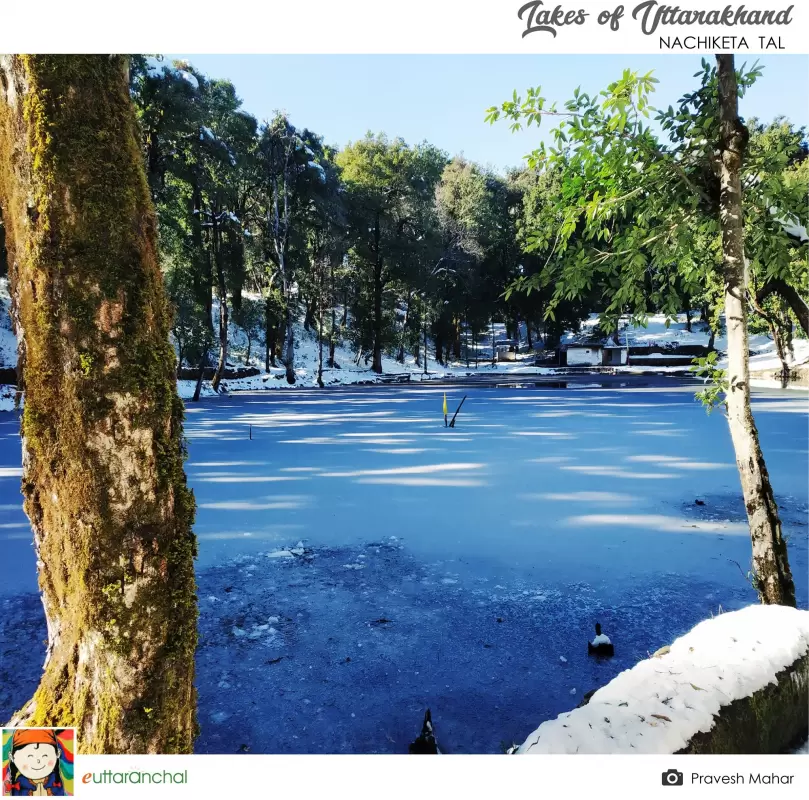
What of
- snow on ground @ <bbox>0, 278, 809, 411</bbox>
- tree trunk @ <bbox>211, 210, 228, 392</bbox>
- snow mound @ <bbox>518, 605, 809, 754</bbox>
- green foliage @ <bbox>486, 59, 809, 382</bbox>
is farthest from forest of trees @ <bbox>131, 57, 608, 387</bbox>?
snow mound @ <bbox>518, 605, 809, 754</bbox>

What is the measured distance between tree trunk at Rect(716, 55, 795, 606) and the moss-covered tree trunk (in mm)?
3168

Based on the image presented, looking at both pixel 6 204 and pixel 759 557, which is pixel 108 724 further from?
pixel 759 557

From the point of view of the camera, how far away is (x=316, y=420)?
15.7 m

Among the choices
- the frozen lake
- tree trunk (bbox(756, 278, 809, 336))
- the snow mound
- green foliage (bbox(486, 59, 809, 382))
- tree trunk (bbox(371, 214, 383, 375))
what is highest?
tree trunk (bbox(371, 214, 383, 375))

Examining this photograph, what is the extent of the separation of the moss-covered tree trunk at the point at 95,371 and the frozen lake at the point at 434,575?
147 cm

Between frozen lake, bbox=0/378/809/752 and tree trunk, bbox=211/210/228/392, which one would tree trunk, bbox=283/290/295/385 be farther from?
frozen lake, bbox=0/378/809/752

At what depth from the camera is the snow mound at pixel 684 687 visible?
203 cm

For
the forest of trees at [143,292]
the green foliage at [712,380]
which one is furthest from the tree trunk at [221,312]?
the green foliage at [712,380]
